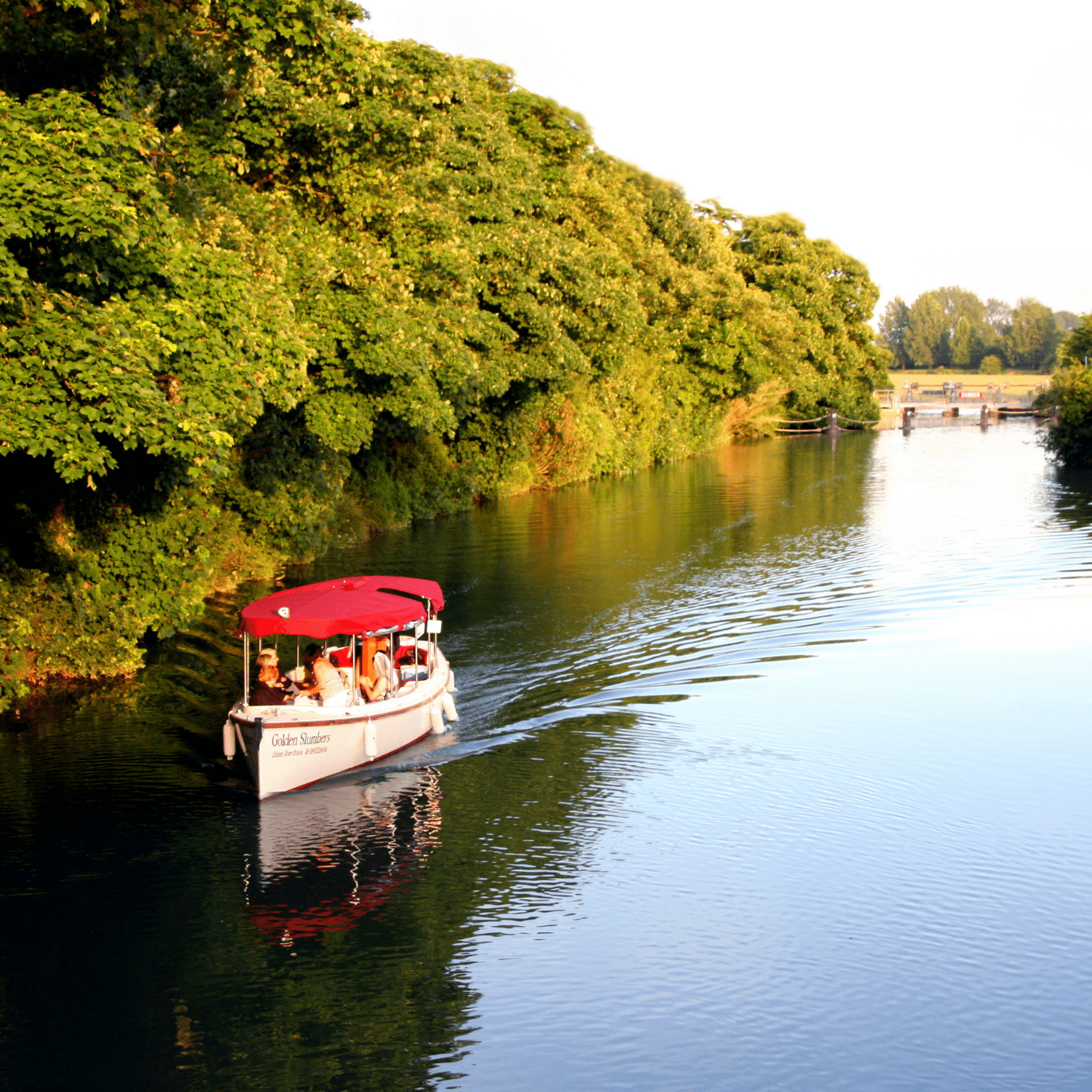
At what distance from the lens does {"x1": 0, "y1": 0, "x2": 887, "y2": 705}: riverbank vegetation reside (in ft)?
50.3

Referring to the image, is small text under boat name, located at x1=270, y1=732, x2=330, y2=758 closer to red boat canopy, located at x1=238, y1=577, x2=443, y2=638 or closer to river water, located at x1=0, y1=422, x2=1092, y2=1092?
river water, located at x1=0, y1=422, x2=1092, y2=1092

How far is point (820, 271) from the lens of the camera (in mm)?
102938

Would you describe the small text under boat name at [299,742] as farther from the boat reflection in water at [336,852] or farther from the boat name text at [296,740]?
the boat reflection in water at [336,852]

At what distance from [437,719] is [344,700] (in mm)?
1921

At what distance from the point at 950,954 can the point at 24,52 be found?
1770 cm

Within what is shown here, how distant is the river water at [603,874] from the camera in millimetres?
10125

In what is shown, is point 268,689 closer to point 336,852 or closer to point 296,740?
point 296,740

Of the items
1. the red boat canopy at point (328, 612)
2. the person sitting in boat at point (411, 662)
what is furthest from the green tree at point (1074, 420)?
the red boat canopy at point (328, 612)

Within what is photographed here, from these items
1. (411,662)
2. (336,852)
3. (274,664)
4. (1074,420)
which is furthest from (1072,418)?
(336,852)

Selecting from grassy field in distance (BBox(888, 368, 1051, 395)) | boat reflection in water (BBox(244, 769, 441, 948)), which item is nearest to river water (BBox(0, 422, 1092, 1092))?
boat reflection in water (BBox(244, 769, 441, 948))

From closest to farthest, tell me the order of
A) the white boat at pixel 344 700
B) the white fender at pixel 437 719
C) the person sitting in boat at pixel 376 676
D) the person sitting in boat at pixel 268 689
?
the white boat at pixel 344 700 → the person sitting in boat at pixel 268 689 → the person sitting in boat at pixel 376 676 → the white fender at pixel 437 719

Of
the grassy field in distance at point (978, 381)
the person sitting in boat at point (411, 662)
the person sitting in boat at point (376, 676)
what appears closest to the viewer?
the person sitting in boat at point (376, 676)

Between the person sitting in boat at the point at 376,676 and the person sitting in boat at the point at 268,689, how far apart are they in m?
1.47

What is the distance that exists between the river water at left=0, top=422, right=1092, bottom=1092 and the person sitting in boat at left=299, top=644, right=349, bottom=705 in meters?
1.15
